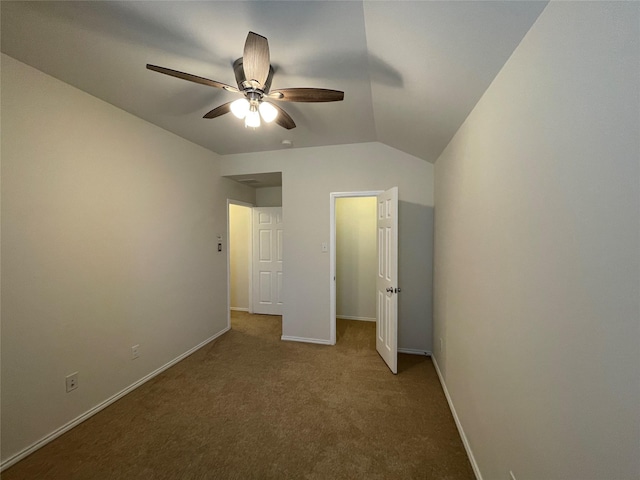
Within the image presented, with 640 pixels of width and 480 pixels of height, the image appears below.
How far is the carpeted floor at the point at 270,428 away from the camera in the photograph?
5.09 ft

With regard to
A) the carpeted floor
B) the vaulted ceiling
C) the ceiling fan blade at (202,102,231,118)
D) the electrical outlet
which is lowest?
the carpeted floor

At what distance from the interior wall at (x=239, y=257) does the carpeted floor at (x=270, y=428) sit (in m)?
1.99

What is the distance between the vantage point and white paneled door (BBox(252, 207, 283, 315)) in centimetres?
450

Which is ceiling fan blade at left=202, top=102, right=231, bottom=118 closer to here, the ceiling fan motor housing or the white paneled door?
the ceiling fan motor housing

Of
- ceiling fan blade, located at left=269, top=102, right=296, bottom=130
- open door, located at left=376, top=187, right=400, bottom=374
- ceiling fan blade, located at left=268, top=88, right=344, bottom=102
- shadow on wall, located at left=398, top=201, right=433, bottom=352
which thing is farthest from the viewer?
shadow on wall, located at left=398, top=201, right=433, bottom=352

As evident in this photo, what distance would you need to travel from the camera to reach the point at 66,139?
185cm

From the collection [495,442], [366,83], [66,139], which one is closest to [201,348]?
[66,139]

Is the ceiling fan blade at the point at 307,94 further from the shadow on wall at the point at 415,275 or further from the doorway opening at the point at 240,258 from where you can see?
the doorway opening at the point at 240,258

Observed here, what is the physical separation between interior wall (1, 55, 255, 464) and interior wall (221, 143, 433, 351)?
3.91 ft

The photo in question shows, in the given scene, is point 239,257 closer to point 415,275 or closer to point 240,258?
point 240,258

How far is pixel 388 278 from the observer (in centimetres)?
272

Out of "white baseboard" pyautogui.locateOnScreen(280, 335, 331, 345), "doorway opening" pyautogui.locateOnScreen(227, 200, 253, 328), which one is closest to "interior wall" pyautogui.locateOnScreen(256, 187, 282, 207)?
"doorway opening" pyautogui.locateOnScreen(227, 200, 253, 328)

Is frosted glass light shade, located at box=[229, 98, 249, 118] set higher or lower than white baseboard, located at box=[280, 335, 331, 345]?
higher

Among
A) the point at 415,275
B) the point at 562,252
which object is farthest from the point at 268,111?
the point at 415,275
